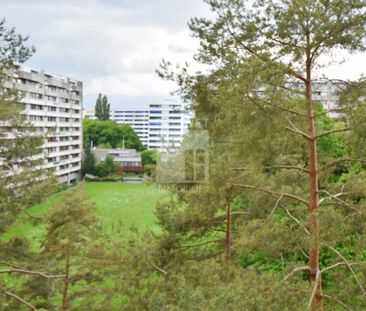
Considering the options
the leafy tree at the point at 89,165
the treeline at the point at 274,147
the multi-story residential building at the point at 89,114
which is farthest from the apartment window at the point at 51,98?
the multi-story residential building at the point at 89,114

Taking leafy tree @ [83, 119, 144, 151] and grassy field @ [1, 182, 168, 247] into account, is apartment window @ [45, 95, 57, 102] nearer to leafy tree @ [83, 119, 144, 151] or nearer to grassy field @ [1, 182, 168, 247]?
grassy field @ [1, 182, 168, 247]

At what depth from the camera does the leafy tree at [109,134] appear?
176ft

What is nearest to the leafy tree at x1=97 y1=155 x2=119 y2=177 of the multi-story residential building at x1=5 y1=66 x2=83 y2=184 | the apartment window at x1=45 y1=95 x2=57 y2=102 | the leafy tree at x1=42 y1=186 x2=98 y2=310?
the multi-story residential building at x1=5 y1=66 x2=83 y2=184

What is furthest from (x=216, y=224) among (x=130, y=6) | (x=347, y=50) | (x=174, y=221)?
(x=130, y=6)

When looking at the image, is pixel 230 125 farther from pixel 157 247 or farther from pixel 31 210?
pixel 31 210

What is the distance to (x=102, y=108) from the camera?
60.5 m

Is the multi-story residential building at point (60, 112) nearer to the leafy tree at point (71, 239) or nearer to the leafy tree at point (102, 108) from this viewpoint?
the leafy tree at point (71, 239)

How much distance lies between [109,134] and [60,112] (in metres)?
21.1

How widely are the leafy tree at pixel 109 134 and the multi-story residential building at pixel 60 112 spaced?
16.6 meters

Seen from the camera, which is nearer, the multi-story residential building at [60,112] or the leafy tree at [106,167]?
the multi-story residential building at [60,112]

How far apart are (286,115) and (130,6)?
16.7 feet

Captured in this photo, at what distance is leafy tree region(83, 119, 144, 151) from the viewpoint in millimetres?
53656

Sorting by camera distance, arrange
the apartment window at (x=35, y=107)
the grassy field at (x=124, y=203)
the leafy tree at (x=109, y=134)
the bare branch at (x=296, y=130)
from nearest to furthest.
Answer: the bare branch at (x=296, y=130), the grassy field at (x=124, y=203), the apartment window at (x=35, y=107), the leafy tree at (x=109, y=134)

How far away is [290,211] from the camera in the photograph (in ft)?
19.2
